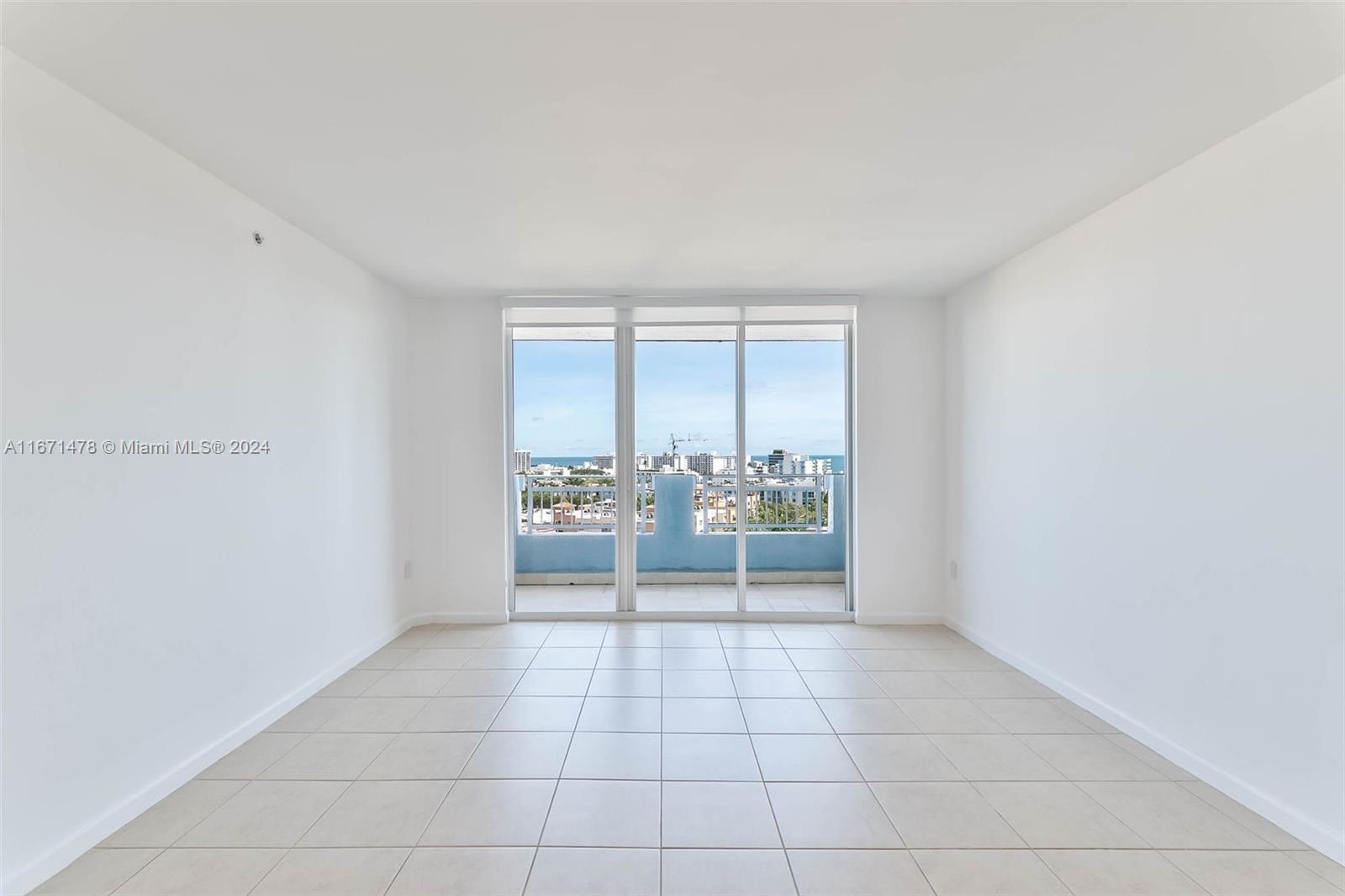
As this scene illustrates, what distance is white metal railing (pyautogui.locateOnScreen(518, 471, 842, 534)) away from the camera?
4914mm

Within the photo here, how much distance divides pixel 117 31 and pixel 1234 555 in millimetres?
3819

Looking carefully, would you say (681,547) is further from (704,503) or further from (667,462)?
Result: (667,462)

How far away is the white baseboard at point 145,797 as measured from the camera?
1.69m

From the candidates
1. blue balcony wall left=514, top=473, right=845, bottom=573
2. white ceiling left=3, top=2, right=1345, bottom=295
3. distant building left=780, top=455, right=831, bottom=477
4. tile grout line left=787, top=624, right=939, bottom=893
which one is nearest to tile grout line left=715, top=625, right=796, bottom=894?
tile grout line left=787, top=624, right=939, bottom=893

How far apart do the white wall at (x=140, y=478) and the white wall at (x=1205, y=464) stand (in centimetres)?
386

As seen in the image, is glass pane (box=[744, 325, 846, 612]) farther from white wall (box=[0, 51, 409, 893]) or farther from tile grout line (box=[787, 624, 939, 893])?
white wall (box=[0, 51, 409, 893])

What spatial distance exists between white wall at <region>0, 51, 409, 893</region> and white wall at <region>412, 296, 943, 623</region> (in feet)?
3.50

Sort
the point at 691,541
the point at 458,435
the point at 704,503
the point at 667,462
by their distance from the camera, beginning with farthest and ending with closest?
the point at 691,541
the point at 704,503
the point at 667,462
the point at 458,435

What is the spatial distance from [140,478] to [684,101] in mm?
2258

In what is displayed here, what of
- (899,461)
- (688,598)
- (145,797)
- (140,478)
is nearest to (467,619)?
(688,598)

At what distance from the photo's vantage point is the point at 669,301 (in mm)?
4168

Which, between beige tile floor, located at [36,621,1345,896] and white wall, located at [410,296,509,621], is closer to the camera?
beige tile floor, located at [36,621,1345,896]

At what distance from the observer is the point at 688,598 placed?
500cm

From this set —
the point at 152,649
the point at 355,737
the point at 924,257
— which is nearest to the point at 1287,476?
the point at 924,257
